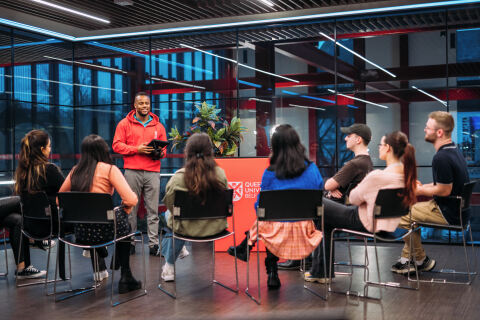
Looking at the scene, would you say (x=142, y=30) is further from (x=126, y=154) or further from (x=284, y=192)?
(x=284, y=192)

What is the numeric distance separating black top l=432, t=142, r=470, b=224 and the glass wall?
2.90 metres

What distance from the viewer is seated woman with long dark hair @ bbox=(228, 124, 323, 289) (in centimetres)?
421

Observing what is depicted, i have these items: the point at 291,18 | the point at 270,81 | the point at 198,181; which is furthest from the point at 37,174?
the point at 291,18

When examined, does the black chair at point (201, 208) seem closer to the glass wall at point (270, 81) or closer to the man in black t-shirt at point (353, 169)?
the man in black t-shirt at point (353, 169)

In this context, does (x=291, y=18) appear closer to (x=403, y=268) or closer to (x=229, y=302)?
(x=403, y=268)

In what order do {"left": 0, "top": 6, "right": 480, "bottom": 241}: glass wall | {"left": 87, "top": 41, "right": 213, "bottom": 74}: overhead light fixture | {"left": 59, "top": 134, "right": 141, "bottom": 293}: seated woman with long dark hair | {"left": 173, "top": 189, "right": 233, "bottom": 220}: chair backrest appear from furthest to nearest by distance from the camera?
{"left": 87, "top": 41, "right": 213, "bottom": 74}: overhead light fixture
{"left": 0, "top": 6, "right": 480, "bottom": 241}: glass wall
{"left": 59, "top": 134, "right": 141, "bottom": 293}: seated woman with long dark hair
{"left": 173, "top": 189, "right": 233, "bottom": 220}: chair backrest

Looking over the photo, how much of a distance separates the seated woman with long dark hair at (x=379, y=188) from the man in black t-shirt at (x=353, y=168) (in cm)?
22

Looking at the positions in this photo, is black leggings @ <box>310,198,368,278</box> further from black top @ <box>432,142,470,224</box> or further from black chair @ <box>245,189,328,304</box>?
black top @ <box>432,142,470,224</box>

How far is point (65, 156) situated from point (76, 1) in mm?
3859

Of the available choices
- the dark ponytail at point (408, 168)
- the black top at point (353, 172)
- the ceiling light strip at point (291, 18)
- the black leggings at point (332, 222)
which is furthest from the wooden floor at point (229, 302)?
the ceiling light strip at point (291, 18)

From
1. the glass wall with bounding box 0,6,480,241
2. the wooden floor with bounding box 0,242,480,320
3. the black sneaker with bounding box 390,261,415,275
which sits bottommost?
the wooden floor with bounding box 0,242,480,320

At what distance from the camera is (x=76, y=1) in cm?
728

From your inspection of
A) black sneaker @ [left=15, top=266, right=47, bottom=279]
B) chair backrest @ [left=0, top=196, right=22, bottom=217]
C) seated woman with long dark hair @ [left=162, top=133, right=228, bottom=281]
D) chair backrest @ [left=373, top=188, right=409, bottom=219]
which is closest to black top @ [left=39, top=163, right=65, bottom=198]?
chair backrest @ [left=0, top=196, right=22, bottom=217]

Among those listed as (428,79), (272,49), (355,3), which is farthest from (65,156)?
(428,79)
